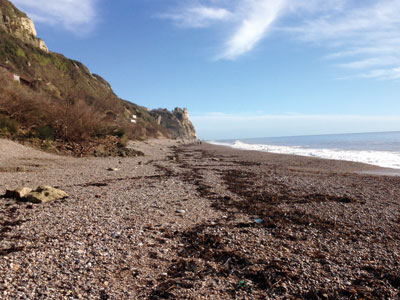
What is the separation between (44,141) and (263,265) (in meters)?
16.7

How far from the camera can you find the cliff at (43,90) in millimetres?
16688

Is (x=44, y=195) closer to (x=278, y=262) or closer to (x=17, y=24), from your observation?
(x=278, y=262)

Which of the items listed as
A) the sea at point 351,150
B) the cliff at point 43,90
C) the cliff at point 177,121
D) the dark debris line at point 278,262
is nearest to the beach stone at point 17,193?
the dark debris line at point 278,262

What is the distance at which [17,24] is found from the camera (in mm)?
46375

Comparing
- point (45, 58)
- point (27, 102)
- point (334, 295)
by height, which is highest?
point (45, 58)

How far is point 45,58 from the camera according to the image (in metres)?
44.5

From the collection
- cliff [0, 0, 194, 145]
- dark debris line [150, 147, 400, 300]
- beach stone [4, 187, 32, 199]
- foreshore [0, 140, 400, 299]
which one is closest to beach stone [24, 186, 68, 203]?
beach stone [4, 187, 32, 199]

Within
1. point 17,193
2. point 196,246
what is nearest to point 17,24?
point 17,193

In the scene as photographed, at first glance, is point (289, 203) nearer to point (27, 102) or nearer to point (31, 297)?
point (31, 297)

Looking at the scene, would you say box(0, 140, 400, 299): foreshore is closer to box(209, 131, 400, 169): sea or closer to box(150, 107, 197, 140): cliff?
box(209, 131, 400, 169): sea

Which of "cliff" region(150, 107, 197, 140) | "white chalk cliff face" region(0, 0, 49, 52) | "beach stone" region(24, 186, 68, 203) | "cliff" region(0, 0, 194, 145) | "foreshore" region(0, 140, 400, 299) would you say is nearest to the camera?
"foreshore" region(0, 140, 400, 299)

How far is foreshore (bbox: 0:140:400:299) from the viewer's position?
3.10 meters

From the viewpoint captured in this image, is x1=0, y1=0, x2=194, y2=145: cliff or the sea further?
the sea

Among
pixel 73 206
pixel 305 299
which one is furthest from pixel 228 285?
pixel 73 206
